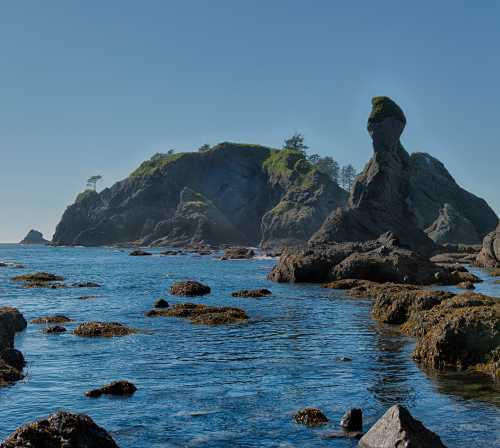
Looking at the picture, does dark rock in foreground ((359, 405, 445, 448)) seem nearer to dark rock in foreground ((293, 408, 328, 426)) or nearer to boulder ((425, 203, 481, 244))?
dark rock in foreground ((293, 408, 328, 426))

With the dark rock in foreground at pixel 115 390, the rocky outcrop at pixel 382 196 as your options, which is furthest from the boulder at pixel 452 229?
the dark rock in foreground at pixel 115 390

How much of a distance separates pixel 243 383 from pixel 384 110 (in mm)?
113817

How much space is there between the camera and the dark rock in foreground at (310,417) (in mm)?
16750

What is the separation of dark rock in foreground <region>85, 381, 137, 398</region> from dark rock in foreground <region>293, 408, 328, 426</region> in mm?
5736

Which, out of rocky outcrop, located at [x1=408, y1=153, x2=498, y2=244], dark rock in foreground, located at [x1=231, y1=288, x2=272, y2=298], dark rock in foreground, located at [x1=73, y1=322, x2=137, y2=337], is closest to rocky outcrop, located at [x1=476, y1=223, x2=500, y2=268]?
dark rock in foreground, located at [x1=231, y1=288, x2=272, y2=298]

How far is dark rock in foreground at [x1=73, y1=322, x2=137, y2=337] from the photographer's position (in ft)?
104

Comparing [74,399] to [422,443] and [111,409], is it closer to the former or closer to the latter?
[111,409]

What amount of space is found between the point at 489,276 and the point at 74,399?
206 feet

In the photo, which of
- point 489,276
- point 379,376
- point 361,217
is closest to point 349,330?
point 379,376

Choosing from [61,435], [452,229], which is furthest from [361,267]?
[452,229]

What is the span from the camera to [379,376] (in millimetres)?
22281

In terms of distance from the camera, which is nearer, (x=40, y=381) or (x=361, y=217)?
(x=40, y=381)

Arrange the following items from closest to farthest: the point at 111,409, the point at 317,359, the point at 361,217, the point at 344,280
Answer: the point at 111,409, the point at 317,359, the point at 344,280, the point at 361,217

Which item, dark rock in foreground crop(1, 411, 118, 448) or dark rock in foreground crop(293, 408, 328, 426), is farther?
dark rock in foreground crop(293, 408, 328, 426)
